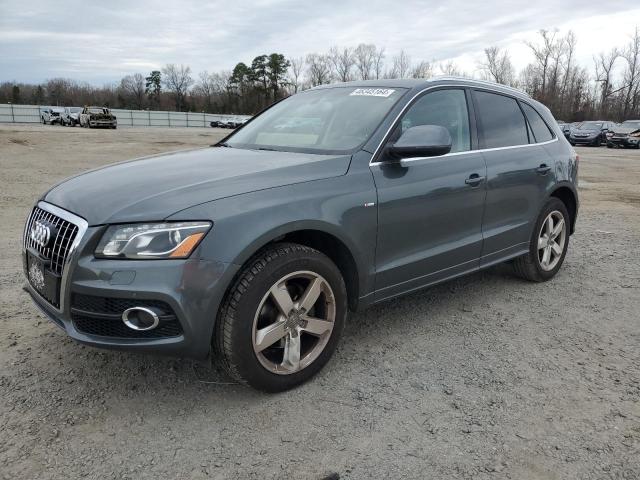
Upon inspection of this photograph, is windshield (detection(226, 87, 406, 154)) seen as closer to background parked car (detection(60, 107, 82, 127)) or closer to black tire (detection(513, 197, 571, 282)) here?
black tire (detection(513, 197, 571, 282))

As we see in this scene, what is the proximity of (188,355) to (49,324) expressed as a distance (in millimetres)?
1637

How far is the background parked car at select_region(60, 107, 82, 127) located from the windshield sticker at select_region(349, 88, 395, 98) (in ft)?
158

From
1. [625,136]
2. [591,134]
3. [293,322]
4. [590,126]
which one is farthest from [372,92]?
[590,126]

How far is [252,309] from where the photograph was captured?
2.64 meters

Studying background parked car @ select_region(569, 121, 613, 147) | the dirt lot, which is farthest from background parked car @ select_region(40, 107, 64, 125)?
the dirt lot

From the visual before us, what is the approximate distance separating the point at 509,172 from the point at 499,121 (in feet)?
1.50

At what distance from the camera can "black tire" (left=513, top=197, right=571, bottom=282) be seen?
4.65 metres

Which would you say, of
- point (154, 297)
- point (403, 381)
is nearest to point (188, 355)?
point (154, 297)

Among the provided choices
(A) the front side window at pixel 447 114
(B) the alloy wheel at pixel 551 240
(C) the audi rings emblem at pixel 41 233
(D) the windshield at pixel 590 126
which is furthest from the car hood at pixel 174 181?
(D) the windshield at pixel 590 126

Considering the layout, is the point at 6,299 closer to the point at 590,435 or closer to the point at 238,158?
the point at 238,158

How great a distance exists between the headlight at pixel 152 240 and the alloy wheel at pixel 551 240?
3.34 meters

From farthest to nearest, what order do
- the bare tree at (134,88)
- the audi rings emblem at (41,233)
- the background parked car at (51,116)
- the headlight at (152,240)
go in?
the bare tree at (134,88) < the background parked car at (51,116) < the audi rings emblem at (41,233) < the headlight at (152,240)

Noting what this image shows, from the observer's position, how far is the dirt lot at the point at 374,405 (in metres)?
2.35

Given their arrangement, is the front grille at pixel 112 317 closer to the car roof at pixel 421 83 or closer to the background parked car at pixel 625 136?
the car roof at pixel 421 83
